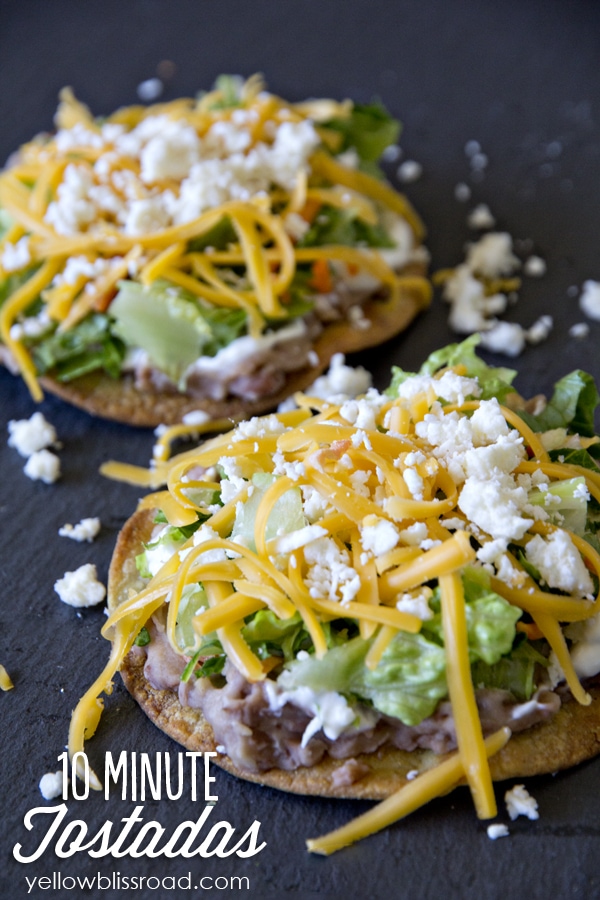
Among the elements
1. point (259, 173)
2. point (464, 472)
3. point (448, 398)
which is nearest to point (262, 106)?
point (259, 173)

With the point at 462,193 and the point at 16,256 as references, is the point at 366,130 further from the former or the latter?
the point at 16,256

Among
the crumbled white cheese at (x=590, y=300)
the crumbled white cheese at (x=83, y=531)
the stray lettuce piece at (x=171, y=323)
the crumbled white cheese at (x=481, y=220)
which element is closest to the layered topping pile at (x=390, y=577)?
the crumbled white cheese at (x=83, y=531)

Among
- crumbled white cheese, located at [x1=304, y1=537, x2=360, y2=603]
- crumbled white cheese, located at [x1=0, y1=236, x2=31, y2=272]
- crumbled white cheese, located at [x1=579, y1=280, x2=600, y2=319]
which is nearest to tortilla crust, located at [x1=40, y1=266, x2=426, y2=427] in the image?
crumbled white cheese, located at [x1=0, y1=236, x2=31, y2=272]

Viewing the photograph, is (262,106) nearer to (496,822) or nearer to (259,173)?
(259,173)

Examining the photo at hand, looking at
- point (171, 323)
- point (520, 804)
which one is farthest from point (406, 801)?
point (171, 323)

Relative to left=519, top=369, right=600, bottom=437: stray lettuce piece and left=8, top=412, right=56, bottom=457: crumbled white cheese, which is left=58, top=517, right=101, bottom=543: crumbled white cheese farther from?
left=519, top=369, right=600, bottom=437: stray lettuce piece

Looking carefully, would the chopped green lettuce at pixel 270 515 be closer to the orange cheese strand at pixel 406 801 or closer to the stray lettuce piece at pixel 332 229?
the orange cheese strand at pixel 406 801
